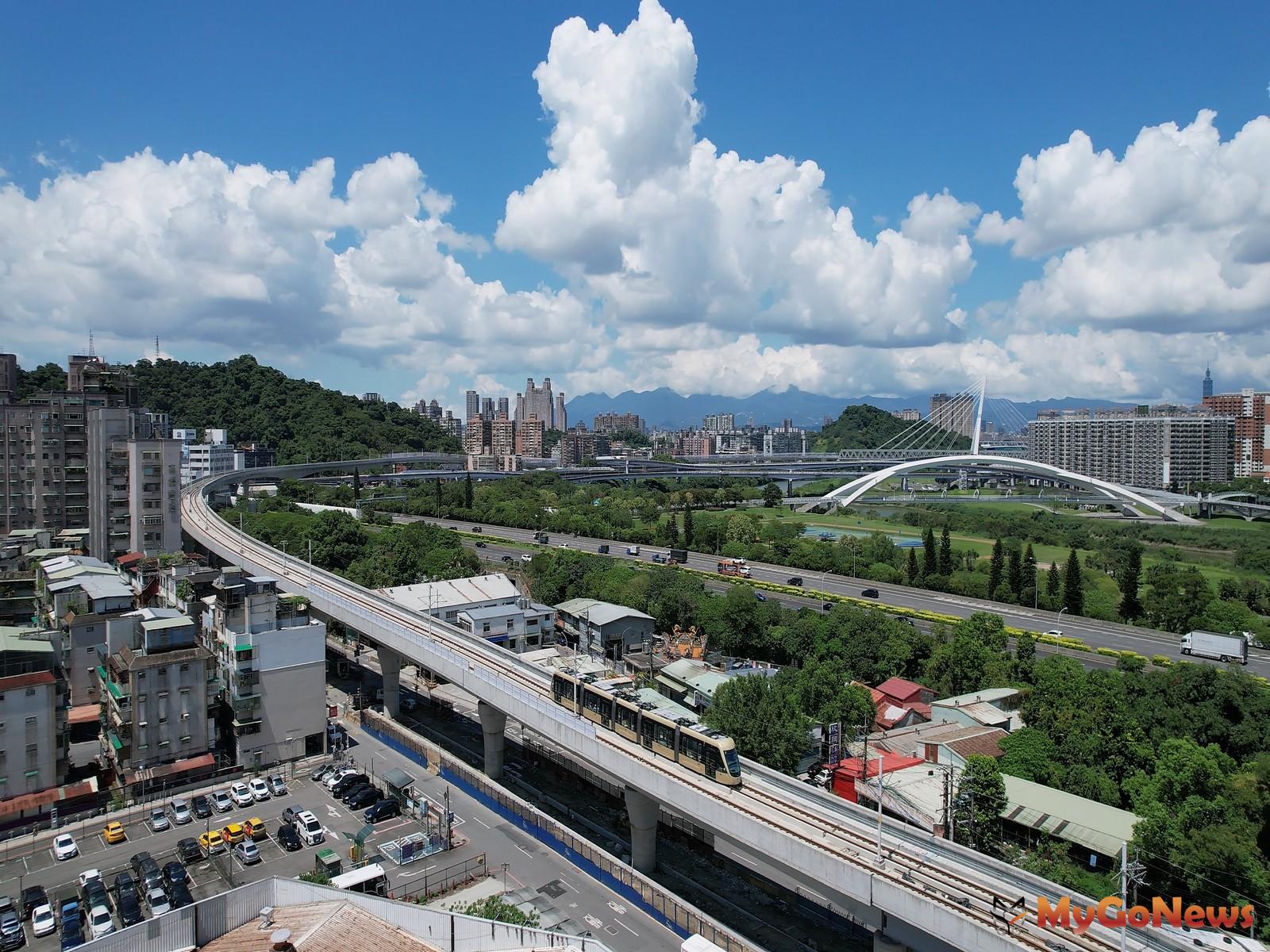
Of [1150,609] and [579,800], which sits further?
[1150,609]

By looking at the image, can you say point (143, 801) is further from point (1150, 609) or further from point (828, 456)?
point (828, 456)

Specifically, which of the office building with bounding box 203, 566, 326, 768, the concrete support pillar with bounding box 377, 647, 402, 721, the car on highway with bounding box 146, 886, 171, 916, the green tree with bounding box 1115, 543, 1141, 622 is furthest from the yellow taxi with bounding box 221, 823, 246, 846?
the green tree with bounding box 1115, 543, 1141, 622

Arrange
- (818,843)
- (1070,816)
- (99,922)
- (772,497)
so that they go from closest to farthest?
(818,843)
(99,922)
(1070,816)
(772,497)

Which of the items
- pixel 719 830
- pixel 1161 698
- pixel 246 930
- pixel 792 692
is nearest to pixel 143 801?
pixel 246 930

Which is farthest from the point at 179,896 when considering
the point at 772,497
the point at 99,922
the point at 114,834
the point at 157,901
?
the point at 772,497

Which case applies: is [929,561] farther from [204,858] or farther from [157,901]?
[157,901]

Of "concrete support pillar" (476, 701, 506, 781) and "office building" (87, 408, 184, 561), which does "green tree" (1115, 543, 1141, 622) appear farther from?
"office building" (87, 408, 184, 561)

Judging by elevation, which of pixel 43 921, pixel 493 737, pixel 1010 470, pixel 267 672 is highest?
pixel 1010 470
